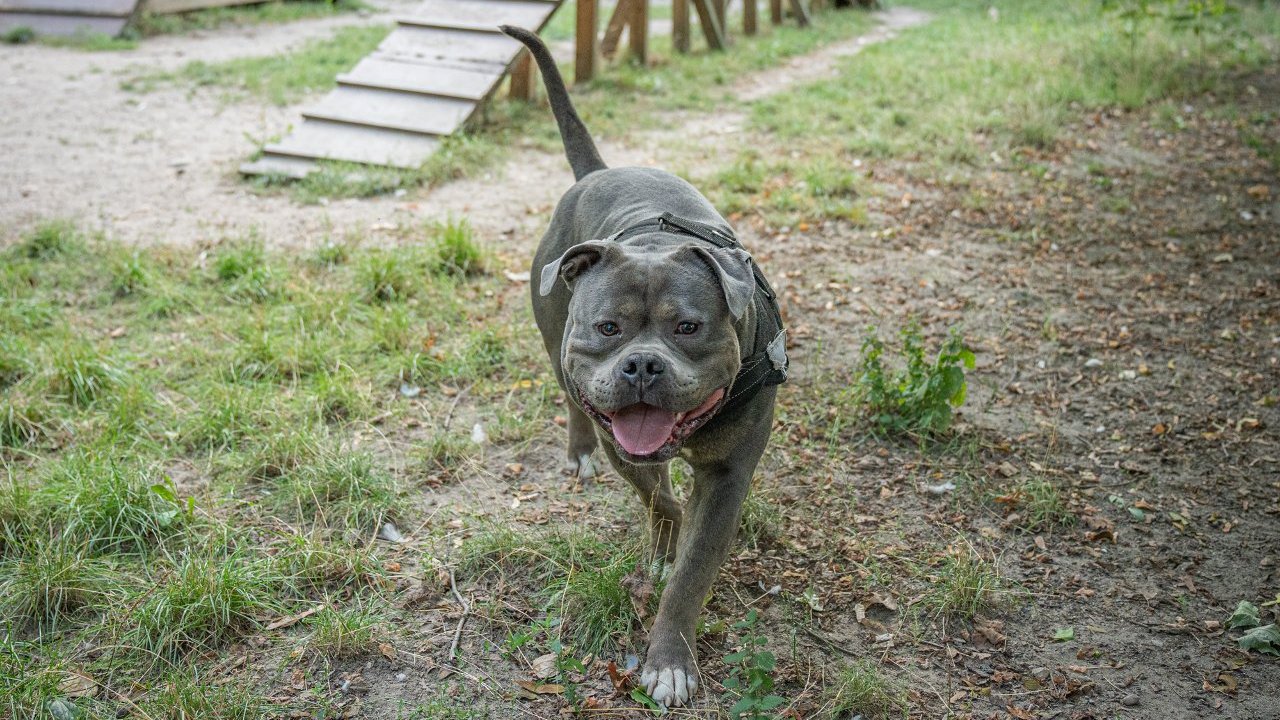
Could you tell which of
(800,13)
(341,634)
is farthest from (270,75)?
(341,634)

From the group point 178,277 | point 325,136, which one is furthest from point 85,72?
point 178,277

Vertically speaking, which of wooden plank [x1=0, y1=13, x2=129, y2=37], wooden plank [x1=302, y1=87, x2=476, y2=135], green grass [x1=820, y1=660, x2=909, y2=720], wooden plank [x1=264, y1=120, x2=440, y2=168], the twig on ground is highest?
wooden plank [x1=0, y1=13, x2=129, y2=37]

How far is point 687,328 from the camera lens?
9.91 ft

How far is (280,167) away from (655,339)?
5.67m

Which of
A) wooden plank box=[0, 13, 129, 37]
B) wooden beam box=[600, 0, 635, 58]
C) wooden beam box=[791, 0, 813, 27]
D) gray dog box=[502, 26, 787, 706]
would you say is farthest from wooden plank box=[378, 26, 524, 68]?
wooden beam box=[791, 0, 813, 27]

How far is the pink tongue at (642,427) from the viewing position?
116 inches

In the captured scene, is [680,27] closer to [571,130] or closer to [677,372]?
[571,130]

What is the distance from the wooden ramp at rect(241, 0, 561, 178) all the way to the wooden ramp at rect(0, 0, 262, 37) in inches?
191

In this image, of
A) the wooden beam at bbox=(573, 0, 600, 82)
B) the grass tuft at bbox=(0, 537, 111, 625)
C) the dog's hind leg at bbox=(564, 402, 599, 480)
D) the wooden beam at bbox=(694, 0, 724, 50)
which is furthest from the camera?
the wooden beam at bbox=(694, 0, 724, 50)

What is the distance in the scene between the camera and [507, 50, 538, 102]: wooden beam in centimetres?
938

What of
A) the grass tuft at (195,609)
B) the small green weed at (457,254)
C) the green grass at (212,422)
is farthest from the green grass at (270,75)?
the grass tuft at (195,609)

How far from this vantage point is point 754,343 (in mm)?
3307

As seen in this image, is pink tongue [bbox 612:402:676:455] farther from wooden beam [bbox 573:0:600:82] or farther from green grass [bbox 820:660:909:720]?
wooden beam [bbox 573:0:600:82]

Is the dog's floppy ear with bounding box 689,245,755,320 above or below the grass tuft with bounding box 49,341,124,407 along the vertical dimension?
above
